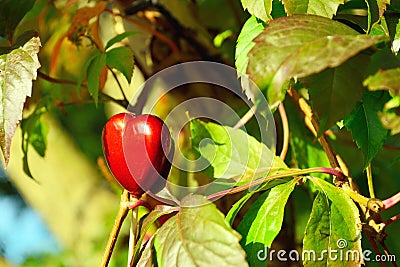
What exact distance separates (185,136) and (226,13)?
0.92ft

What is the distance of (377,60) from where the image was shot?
0.35 metres

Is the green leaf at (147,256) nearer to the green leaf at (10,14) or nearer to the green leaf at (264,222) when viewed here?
the green leaf at (264,222)

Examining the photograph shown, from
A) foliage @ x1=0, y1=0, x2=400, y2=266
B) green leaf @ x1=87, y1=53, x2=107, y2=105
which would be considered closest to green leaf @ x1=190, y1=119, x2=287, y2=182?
foliage @ x1=0, y1=0, x2=400, y2=266

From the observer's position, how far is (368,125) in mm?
479

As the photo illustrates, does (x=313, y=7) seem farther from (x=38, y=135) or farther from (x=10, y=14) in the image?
(x=38, y=135)

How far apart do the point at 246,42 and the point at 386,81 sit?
0.20 meters

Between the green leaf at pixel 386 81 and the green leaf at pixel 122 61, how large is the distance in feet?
1.07

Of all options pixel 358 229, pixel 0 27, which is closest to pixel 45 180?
pixel 0 27

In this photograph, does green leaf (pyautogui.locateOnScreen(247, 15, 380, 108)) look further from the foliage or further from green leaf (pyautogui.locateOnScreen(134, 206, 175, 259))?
green leaf (pyautogui.locateOnScreen(134, 206, 175, 259))

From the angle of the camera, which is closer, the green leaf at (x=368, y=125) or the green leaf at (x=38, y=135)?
the green leaf at (x=368, y=125)

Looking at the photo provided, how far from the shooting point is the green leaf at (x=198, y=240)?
15.3 inches

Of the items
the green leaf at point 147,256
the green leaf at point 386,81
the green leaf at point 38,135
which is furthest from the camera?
the green leaf at point 38,135

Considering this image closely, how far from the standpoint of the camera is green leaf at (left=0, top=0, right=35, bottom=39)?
0.59 metres

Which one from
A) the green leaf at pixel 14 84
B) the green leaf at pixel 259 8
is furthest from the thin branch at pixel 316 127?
the green leaf at pixel 14 84
